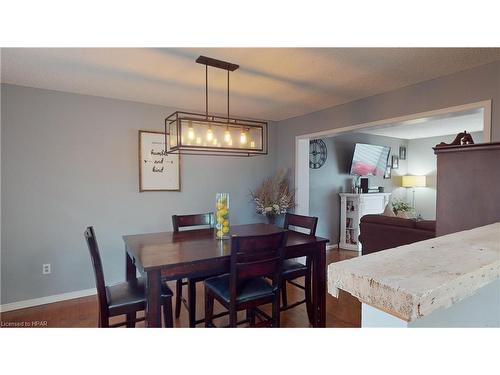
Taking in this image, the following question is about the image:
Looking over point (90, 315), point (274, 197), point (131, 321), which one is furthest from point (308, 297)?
point (90, 315)

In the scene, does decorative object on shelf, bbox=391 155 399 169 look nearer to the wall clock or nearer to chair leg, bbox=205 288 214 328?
the wall clock

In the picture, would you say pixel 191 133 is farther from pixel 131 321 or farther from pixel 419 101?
pixel 419 101

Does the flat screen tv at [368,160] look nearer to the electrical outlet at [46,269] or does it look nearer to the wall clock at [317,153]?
the wall clock at [317,153]

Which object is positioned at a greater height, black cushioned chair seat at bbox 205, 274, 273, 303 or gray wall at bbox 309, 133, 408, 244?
gray wall at bbox 309, 133, 408, 244

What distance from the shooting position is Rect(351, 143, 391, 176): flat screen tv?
5348 mm

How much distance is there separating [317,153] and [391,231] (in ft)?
7.02

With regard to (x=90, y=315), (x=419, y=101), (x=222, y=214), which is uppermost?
(x=419, y=101)

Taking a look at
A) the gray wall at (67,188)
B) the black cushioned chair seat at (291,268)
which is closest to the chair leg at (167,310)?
the black cushioned chair seat at (291,268)

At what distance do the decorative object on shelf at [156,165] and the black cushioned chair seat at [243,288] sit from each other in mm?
1723

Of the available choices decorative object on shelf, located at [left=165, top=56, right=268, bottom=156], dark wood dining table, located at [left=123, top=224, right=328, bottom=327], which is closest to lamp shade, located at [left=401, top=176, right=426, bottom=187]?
dark wood dining table, located at [left=123, top=224, right=328, bottom=327]

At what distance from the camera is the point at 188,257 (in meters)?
1.83

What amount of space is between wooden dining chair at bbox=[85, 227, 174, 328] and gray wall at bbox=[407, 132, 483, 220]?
6.49 metres

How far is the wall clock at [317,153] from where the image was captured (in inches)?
197
